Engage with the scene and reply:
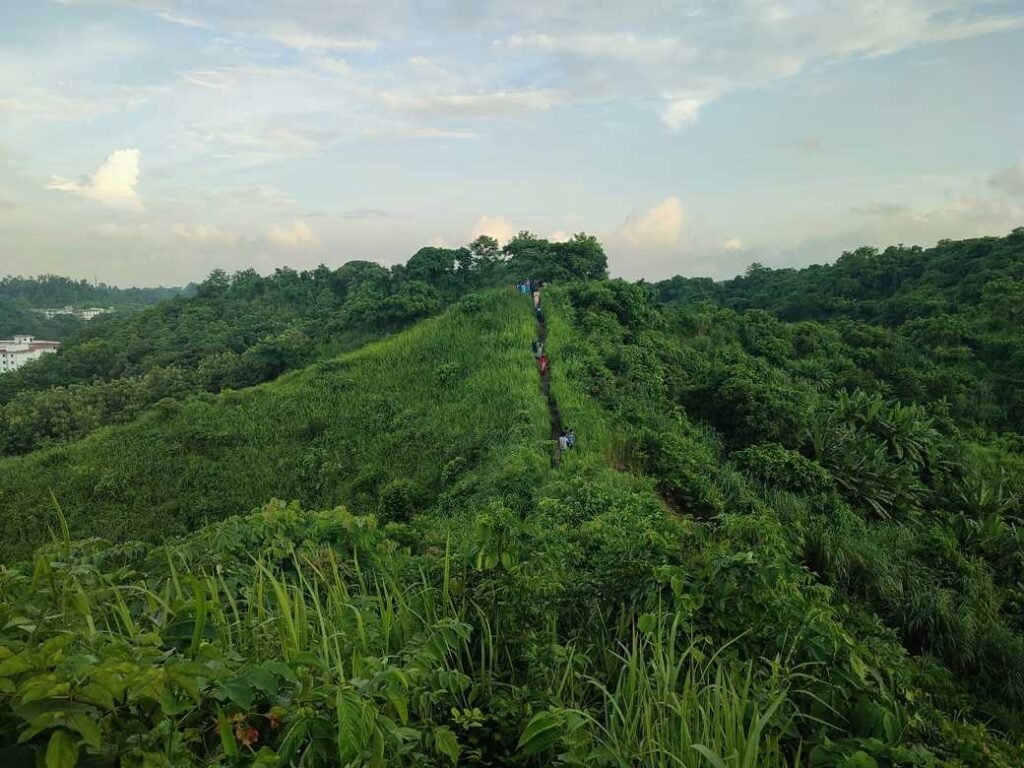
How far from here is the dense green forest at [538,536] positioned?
79.4 inches

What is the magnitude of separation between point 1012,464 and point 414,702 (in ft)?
56.3

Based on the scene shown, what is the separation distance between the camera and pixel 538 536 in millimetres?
4699

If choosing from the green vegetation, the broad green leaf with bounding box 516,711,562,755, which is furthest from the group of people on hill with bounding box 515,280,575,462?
the green vegetation

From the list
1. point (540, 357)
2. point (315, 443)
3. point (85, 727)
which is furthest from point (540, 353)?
point (85, 727)

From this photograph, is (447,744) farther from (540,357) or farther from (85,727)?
(540,357)

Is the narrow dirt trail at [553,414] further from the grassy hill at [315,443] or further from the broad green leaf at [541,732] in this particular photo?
the broad green leaf at [541,732]

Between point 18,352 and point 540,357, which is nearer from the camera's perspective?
point 540,357

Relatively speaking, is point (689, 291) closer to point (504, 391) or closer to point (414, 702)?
point (504, 391)

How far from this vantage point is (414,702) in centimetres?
242

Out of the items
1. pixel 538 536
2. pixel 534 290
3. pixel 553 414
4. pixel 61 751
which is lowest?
pixel 553 414

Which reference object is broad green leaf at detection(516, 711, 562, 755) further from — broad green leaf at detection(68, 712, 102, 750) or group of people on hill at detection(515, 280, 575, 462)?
group of people on hill at detection(515, 280, 575, 462)

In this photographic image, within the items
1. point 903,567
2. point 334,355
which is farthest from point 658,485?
point 334,355

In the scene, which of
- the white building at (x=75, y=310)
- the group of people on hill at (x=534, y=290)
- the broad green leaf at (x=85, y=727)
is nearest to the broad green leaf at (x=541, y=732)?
the broad green leaf at (x=85, y=727)

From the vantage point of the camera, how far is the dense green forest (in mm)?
2018
